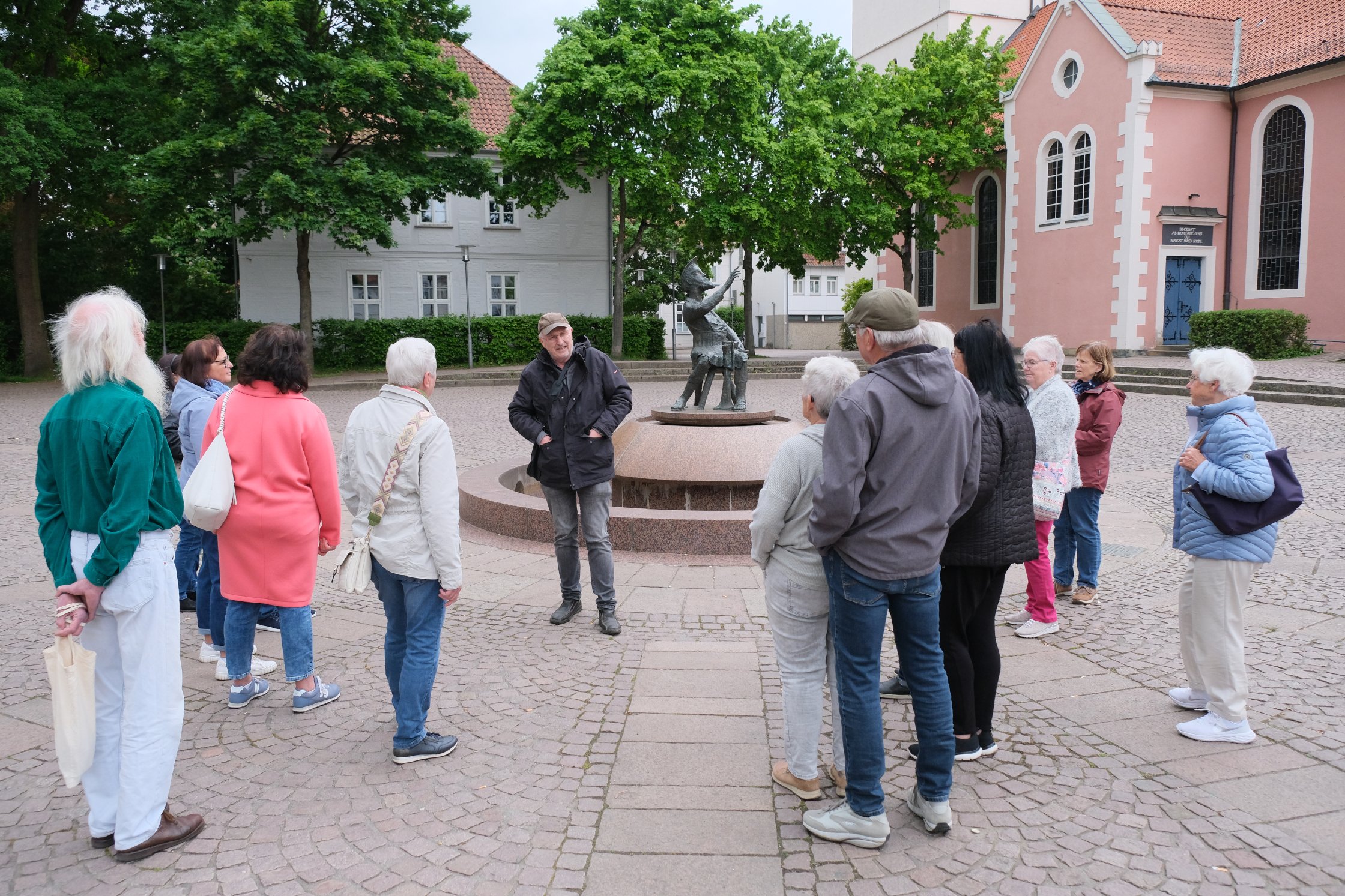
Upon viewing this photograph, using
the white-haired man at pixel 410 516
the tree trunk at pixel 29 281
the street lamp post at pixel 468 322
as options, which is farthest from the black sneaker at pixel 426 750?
the tree trunk at pixel 29 281

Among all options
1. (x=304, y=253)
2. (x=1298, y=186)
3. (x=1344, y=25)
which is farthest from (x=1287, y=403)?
(x=304, y=253)

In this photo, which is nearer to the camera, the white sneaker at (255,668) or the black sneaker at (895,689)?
the black sneaker at (895,689)

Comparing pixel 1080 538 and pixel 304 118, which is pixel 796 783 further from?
pixel 304 118

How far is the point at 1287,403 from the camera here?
18984 mm

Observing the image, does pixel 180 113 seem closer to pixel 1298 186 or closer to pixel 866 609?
pixel 866 609

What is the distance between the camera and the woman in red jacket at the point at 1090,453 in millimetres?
6398

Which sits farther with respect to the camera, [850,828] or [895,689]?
[895,689]

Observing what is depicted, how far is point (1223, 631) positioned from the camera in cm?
429

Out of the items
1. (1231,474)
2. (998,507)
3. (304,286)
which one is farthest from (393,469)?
(304,286)

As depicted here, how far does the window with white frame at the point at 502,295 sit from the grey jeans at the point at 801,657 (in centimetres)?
3310

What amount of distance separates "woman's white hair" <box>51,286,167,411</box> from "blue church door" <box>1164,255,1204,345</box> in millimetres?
29959

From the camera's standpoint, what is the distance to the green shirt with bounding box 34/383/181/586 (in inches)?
127

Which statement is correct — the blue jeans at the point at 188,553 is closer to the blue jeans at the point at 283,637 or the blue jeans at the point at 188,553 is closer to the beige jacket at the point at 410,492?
the blue jeans at the point at 283,637

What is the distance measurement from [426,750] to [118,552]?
5.16 ft
